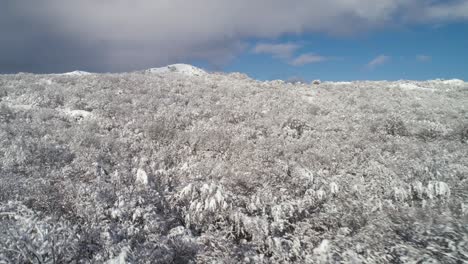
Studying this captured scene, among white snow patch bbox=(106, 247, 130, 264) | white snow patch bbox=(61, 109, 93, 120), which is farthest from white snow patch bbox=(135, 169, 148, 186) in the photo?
white snow patch bbox=(61, 109, 93, 120)

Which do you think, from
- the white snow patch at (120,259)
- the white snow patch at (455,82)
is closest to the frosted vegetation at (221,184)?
the white snow patch at (120,259)

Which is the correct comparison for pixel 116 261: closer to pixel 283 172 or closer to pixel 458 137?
pixel 283 172

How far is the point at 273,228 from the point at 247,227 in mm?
494

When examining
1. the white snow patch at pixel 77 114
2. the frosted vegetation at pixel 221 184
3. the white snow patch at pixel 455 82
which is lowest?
the frosted vegetation at pixel 221 184

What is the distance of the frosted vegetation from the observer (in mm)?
5035

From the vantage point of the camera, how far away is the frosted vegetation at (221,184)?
5.04 m

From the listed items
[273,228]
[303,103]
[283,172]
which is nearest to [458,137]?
[303,103]

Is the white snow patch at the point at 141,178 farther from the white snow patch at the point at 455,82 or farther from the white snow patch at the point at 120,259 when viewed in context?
the white snow patch at the point at 455,82

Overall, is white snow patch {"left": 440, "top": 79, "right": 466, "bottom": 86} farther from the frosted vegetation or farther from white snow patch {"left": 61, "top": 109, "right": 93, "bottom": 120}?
white snow patch {"left": 61, "top": 109, "right": 93, "bottom": 120}

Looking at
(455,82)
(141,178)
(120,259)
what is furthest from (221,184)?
(455,82)

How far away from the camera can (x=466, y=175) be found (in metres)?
7.54

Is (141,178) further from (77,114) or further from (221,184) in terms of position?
(77,114)

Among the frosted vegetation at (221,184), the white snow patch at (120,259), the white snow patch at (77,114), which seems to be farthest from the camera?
the white snow patch at (77,114)

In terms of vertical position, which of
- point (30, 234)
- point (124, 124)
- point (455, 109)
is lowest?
point (30, 234)
